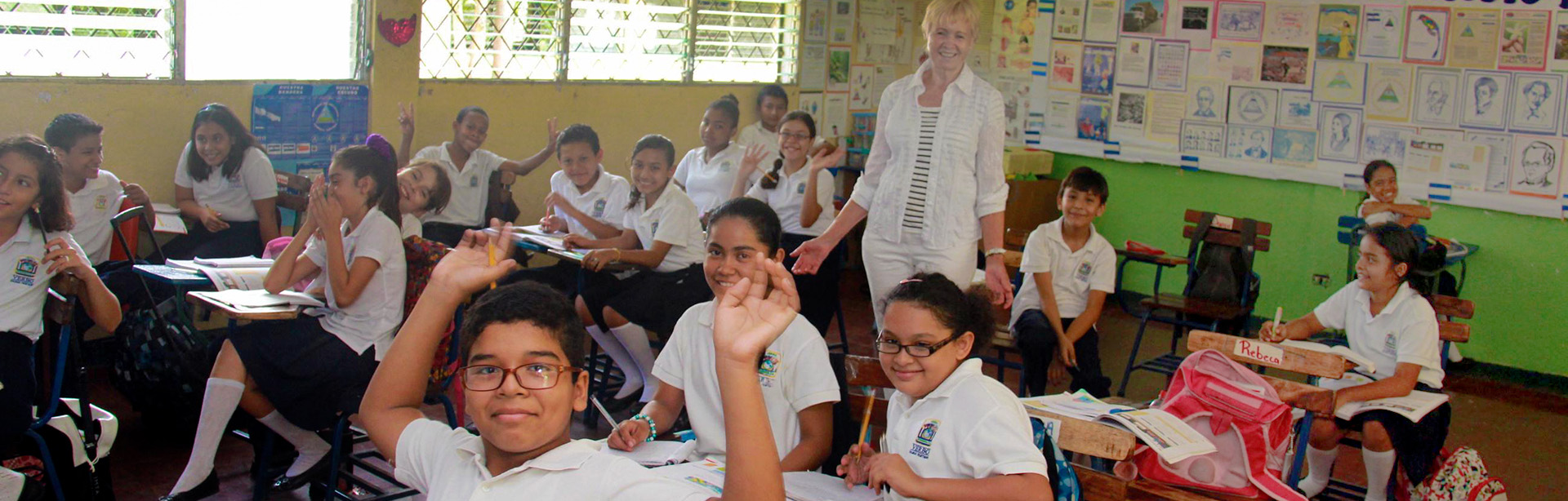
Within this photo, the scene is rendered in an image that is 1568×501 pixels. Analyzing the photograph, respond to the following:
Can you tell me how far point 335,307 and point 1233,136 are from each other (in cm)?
477

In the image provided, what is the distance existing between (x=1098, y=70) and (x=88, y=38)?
4858 mm

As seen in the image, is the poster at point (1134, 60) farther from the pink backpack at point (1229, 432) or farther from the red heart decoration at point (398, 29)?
the pink backpack at point (1229, 432)

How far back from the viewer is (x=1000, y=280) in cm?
329

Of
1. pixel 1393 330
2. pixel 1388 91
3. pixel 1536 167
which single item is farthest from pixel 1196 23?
pixel 1393 330

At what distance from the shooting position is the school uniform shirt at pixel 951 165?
334 centimetres

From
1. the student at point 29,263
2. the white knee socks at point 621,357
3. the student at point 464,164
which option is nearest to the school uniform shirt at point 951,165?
the white knee socks at point 621,357

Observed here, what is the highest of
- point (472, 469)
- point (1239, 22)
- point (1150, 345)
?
point (1239, 22)

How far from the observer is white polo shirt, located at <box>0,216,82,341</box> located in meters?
2.98

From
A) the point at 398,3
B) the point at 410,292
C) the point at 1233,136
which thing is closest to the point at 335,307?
the point at 410,292

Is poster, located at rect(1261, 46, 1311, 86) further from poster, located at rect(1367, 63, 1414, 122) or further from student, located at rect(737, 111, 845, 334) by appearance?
student, located at rect(737, 111, 845, 334)

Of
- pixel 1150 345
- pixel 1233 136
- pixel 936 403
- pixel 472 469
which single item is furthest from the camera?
pixel 1233 136

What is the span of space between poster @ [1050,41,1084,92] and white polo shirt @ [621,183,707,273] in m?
3.28

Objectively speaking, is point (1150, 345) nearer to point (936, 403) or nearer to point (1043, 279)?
point (1043, 279)

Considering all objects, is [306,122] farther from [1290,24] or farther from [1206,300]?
[1290,24]
